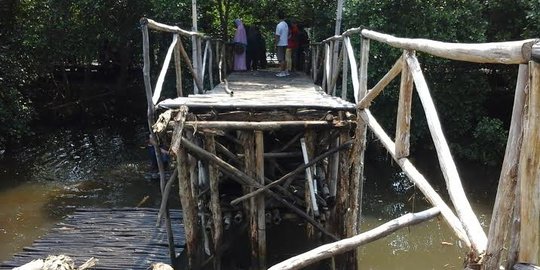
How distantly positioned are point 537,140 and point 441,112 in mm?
10246

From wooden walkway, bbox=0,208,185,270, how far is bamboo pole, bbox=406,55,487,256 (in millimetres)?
4285

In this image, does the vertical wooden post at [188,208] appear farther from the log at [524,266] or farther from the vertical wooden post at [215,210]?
the log at [524,266]

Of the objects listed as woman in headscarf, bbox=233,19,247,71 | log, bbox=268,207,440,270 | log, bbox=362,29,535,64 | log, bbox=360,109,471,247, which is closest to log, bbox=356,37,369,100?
log, bbox=360,109,471,247

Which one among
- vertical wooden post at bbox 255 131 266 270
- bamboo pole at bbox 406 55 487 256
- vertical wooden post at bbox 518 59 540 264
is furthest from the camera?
vertical wooden post at bbox 255 131 266 270

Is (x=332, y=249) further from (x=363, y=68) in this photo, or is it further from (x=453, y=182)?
(x=363, y=68)

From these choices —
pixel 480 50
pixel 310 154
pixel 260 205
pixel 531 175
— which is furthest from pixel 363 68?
pixel 531 175

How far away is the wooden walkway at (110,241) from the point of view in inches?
254

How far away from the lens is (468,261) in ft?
8.06

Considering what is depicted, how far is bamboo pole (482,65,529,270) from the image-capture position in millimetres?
2051

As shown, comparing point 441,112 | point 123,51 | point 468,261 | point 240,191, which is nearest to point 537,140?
point 468,261

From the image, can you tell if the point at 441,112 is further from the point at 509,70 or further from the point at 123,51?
the point at 123,51

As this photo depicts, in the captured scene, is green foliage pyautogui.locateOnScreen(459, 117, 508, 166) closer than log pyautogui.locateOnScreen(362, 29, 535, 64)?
No

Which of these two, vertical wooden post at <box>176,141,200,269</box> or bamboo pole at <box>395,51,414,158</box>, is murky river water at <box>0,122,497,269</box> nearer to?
vertical wooden post at <box>176,141,200,269</box>

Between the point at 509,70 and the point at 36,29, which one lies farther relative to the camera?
the point at 36,29
